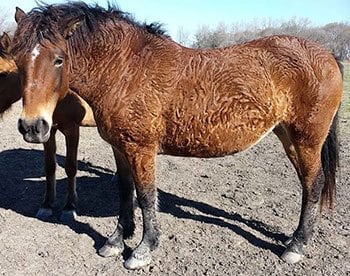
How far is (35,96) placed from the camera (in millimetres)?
2738

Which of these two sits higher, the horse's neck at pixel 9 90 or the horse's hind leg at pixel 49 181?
the horse's neck at pixel 9 90

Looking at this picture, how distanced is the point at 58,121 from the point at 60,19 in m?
1.39

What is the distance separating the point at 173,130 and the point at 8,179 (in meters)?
3.07

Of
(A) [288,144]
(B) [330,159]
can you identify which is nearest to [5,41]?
(A) [288,144]

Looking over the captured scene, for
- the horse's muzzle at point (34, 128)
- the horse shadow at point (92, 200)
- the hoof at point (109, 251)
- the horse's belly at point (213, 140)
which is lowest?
the horse shadow at point (92, 200)

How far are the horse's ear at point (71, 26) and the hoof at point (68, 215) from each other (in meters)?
2.03

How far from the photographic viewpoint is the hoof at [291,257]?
3.42 metres

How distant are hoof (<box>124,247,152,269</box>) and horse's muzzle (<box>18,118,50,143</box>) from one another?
51.2 inches

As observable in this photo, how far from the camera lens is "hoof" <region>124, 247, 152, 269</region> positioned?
3375 millimetres

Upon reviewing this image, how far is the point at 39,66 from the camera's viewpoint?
2.74 m

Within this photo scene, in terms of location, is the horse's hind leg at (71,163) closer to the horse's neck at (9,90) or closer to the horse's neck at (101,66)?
the horse's neck at (9,90)

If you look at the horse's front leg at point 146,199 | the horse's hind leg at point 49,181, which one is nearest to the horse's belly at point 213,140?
the horse's front leg at point 146,199

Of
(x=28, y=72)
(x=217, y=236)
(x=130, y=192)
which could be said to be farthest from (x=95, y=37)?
(x=217, y=236)

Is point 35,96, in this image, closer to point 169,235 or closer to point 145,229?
point 145,229
